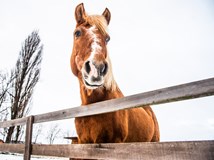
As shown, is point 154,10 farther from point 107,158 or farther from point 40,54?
point 40,54

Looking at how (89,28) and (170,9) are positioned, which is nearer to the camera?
(89,28)

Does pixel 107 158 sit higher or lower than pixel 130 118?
lower

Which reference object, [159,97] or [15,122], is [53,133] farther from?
[159,97]

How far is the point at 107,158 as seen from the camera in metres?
1.66

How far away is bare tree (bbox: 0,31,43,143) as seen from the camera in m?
10.5

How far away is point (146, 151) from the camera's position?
4.56ft

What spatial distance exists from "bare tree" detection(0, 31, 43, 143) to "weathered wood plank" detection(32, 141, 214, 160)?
31.0 feet

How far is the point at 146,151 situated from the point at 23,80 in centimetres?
1116

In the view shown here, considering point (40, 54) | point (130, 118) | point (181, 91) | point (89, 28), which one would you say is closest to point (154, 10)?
point (89, 28)

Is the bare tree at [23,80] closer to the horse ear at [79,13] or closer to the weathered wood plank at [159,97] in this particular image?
the horse ear at [79,13]

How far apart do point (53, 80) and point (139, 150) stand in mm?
14702

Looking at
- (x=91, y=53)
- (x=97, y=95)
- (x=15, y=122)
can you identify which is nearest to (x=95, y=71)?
(x=91, y=53)

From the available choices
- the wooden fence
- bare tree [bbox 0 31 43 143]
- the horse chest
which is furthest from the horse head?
bare tree [bbox 0 31 43 143]

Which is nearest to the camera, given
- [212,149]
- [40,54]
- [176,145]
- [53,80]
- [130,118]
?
[212,149]
